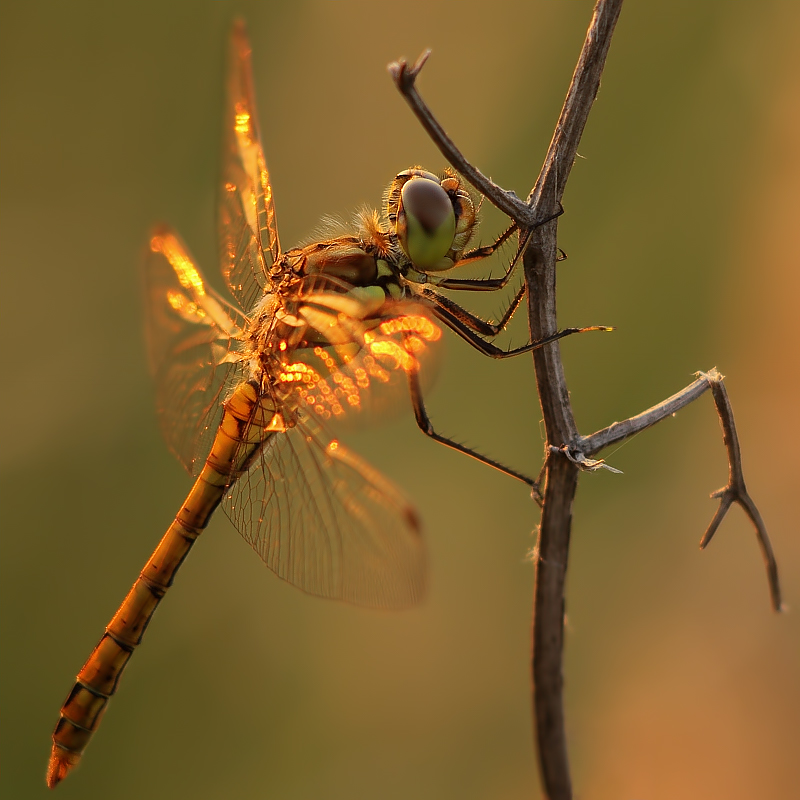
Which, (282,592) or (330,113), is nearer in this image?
(282,592)

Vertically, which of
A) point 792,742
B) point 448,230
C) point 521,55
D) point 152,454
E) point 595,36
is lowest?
point 152,454

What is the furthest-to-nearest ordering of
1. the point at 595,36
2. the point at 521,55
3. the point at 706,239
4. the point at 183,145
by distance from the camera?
the point at 183,145, the point at 521,55, the point at 706,239, the point at 595,36

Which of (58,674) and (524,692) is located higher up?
(524,692)

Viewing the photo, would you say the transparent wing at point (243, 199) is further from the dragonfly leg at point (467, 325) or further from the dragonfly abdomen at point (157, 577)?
the dragonfly leg at point (467, 325)

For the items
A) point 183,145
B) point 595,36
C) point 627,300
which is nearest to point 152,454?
point 183,145

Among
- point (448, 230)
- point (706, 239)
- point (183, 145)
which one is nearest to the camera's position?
point (448, 230)

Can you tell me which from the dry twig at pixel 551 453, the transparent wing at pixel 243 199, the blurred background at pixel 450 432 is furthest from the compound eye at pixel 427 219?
the blurred background at pixel 450 432

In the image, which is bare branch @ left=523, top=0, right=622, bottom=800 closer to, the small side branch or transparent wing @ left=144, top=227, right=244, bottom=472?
the small side branch

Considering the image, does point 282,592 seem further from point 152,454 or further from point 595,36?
point 595,36

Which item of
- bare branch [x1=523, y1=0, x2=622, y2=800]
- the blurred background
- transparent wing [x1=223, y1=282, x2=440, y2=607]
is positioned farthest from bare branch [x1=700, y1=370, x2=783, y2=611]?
the blurred background
